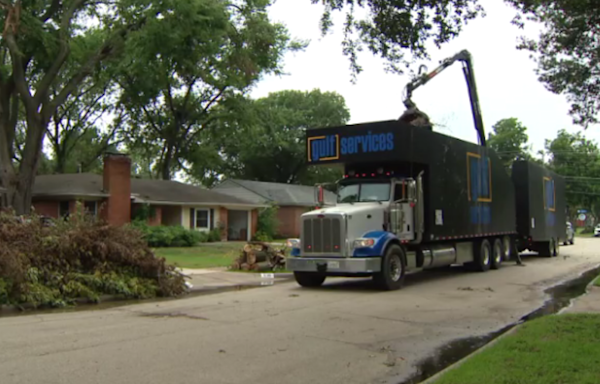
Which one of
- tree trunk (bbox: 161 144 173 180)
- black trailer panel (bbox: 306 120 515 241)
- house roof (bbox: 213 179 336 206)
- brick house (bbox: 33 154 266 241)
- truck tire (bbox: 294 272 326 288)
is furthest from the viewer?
house roof (bbox: 213 179 336 206)

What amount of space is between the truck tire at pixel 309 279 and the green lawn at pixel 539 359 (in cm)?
712

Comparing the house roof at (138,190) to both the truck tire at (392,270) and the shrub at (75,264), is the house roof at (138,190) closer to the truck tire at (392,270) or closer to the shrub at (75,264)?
the shrub at (75,264)

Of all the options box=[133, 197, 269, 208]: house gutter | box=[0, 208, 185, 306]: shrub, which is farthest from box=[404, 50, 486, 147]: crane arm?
box=[133, 197, 269, 208]: house gutter

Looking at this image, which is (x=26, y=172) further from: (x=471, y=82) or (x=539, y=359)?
(x=539, y=359)

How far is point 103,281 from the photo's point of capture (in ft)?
40.5

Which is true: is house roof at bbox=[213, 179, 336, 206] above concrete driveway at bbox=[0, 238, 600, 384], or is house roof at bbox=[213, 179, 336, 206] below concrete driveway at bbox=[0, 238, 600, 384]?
above

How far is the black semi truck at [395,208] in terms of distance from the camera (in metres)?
13.6

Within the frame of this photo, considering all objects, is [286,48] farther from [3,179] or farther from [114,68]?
[3,179]

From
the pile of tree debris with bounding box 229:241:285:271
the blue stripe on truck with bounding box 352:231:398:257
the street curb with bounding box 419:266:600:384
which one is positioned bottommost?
the street curb with bounding box 419:266:600:384

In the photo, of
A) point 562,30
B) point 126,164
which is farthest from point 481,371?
point 126,164

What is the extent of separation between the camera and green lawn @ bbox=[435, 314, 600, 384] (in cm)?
543

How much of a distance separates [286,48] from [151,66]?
49.4 ft

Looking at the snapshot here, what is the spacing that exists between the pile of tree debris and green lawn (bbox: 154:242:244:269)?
187 cm

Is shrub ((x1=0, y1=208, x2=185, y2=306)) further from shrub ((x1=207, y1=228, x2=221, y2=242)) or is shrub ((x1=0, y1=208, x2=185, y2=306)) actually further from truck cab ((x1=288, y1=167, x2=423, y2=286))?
shrub ((x1=207, y1=228, x2=221, y2=242))
